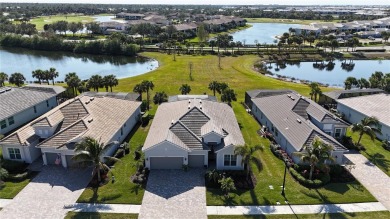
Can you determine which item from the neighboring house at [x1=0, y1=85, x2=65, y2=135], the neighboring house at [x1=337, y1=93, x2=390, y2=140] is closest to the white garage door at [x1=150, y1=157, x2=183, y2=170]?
the neighboring house at [x1=0, y1=85, x2=65, y2=135]

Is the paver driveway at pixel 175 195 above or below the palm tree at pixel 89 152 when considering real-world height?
below

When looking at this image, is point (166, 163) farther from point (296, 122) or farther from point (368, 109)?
point (368, 109)

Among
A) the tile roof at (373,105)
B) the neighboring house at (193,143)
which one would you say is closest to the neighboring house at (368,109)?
the tile roof at (373,105)

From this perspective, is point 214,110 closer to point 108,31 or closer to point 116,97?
point 116,97

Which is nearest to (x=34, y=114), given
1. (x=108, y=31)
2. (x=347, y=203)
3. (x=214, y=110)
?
(x=214, y=110)

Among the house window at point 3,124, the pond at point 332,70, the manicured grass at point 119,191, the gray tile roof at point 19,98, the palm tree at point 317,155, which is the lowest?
the pond at point 332,70

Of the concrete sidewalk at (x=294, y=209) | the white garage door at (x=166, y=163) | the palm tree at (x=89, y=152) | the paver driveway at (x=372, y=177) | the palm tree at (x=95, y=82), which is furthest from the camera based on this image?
the palm tree at (x=95, y=82)

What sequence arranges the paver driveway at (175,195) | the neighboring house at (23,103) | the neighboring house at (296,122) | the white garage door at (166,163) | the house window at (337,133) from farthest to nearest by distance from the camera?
the neighboring house at (23,103) → the house window at (337,133) → the neighboring house at (296,122) → the white garage door at (166,163) → the paver driveway at (175,195)

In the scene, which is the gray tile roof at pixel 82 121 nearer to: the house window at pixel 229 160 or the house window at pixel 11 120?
the house window at pixel 11 120
